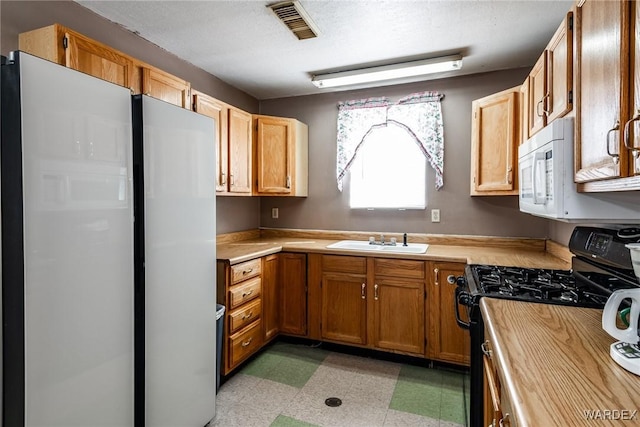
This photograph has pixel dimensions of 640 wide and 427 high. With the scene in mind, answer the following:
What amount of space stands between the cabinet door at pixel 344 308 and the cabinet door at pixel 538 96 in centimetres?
158

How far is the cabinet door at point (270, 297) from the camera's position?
2.86 metres

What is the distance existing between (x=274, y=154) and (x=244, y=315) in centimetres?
152

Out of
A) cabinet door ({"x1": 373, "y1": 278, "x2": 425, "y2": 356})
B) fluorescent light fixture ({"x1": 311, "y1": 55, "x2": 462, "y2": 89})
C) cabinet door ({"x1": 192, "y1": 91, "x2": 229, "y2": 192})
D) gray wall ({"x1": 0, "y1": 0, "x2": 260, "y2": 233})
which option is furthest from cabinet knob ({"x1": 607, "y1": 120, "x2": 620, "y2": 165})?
gray wall ({"x1": 0, "y1": 0, "x2": 260, "y2": 233})

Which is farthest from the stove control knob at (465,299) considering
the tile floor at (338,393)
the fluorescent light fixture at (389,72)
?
the fluorescent light fixture at (389,72)

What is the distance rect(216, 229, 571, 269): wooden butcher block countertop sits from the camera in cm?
243

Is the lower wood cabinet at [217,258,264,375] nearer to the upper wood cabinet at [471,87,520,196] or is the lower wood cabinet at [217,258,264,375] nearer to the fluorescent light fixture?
the fluorescent light fixture

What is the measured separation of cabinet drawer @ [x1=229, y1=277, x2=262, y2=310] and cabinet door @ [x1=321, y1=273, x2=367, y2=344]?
56 centimetres

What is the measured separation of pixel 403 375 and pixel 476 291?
1.28 meters

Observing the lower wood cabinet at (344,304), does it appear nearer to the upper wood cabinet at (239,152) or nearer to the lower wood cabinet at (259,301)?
the lower wood cabinet at (259,301)

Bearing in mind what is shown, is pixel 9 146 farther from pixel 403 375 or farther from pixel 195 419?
pixel 403 375

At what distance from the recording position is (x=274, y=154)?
3346 mm

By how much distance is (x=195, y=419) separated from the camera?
1833 mm

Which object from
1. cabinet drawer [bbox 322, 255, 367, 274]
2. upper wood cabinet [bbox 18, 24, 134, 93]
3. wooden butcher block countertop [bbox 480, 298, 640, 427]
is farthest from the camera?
cabinet drawer [bbox 322, 255, 367, 274]

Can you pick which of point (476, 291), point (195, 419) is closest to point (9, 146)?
point (195, 419)
